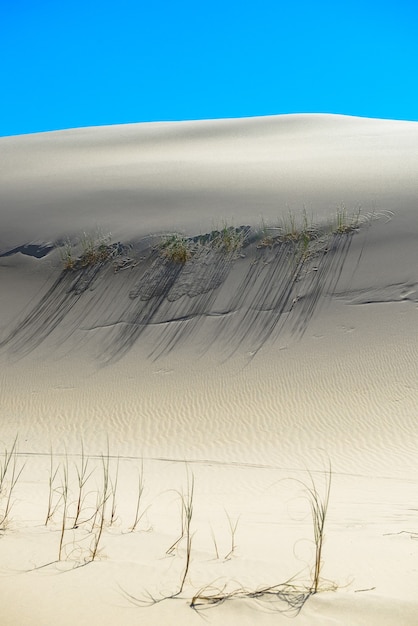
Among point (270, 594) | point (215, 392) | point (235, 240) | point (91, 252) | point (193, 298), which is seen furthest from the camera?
point (91, 252)

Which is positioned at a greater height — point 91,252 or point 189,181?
point 189,181

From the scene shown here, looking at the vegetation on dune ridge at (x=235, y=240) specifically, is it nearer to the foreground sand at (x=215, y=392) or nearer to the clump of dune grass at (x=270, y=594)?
the foreground sand at (x=215, y=392)

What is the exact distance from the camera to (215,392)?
9438mm

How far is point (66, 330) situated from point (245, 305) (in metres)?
3.11

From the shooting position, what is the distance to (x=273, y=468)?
7301mm

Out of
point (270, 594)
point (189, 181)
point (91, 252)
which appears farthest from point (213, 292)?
point (270, 594)

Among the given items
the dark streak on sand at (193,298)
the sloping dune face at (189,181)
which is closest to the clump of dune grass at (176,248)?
the dark streak on sand at (193,298)

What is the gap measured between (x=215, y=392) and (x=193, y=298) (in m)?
2.60

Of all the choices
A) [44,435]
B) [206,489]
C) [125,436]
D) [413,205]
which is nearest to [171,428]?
[125,436]

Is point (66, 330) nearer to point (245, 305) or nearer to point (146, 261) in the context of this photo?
point (146, 261)

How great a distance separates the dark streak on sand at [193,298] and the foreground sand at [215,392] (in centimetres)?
4

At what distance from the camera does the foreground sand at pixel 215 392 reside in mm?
3096

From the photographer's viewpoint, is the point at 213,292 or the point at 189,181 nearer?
the point at 213,292

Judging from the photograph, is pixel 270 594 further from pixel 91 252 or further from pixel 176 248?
pixel 91 252
